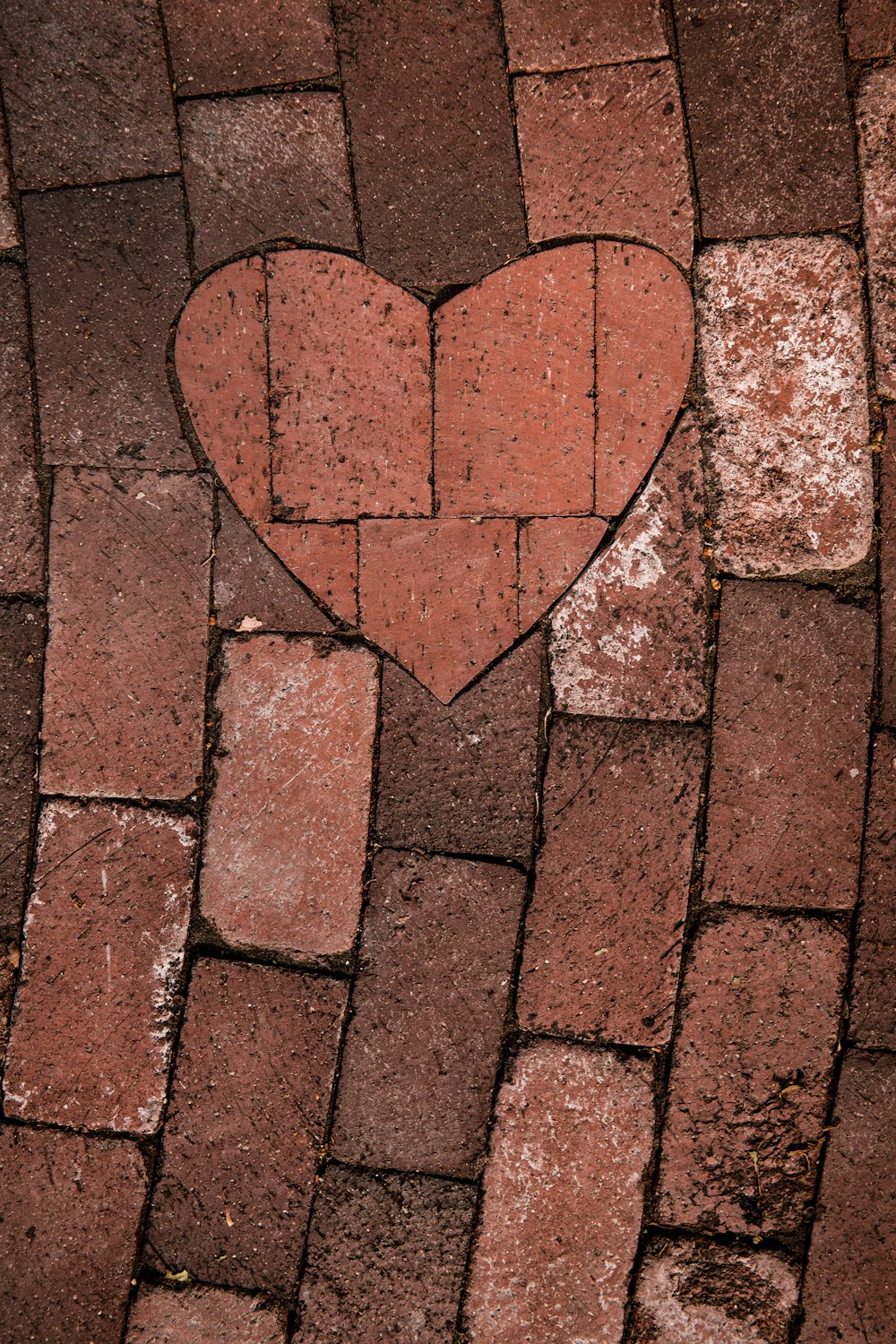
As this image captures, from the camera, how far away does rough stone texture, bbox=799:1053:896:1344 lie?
2.21 m

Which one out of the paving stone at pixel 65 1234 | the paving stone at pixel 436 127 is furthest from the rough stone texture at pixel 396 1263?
the paving stone at pixel 436 127

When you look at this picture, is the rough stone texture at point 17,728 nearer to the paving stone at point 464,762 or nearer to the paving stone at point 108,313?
the paving stone at point 108,313

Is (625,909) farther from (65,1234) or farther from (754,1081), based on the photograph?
(65,1234)

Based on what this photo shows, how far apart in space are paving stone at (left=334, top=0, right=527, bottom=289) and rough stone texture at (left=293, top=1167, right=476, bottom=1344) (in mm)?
2573

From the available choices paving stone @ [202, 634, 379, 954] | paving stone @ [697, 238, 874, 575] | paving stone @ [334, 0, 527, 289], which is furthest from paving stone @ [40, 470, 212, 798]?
paving stone @ [697, 238, 874, 575]

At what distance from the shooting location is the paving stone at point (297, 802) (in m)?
2.26

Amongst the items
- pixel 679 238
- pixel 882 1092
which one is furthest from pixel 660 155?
pixel 882 1092

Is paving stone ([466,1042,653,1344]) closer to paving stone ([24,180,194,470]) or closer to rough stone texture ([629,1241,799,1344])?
rough stone texture ([629,1241,799,1344])

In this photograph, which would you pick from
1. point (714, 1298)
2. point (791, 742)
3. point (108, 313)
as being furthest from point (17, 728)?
point (714, 1298)

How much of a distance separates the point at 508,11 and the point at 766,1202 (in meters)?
3.36

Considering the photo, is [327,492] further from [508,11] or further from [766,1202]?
[766,1202]

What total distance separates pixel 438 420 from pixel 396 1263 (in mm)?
2341

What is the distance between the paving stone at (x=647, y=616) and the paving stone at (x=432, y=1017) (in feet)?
1.89

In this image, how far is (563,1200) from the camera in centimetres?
222
